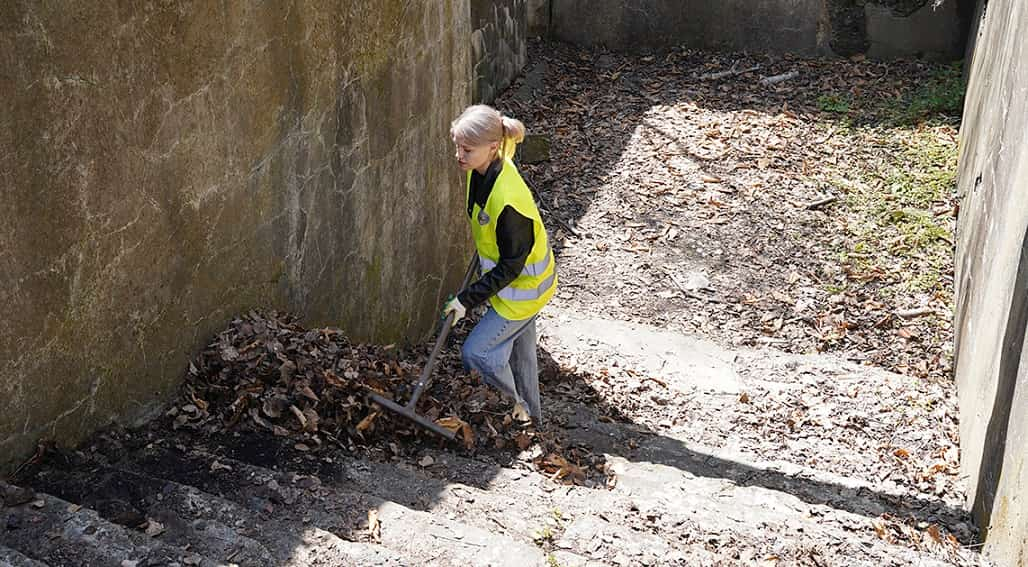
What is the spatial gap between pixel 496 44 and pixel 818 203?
395 centimetres

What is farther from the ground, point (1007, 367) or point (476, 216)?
point (476, 216)

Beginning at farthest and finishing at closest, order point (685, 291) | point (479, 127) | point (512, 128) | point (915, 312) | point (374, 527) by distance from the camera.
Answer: point (685, 291) → point (915, 312) → point (512, 128) → point (479, 127) → point (374, 527)

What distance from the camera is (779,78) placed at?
12414mm

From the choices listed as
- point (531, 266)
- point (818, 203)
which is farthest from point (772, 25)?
point (531, 266)

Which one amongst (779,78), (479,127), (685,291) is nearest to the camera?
(479,127)

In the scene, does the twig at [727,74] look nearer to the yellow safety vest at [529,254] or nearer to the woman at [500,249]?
the woman at [500,249]

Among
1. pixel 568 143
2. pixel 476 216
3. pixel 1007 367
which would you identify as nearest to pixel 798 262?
pixel 568 143

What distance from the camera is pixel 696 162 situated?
35.2 feet

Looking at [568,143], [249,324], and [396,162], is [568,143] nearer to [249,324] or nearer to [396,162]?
[396,162]

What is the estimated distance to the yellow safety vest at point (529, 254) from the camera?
216 inches

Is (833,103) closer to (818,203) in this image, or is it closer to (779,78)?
(779,78)

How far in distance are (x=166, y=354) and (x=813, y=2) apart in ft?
32.7

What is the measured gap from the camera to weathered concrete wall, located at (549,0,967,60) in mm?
12547

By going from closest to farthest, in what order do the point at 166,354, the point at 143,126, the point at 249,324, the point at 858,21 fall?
1. the point at 143,126
2. the point at 166,354
3. the point at 249,324
4. the point at 858,21
